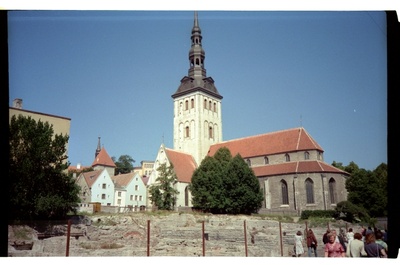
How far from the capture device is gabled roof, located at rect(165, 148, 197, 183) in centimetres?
2873

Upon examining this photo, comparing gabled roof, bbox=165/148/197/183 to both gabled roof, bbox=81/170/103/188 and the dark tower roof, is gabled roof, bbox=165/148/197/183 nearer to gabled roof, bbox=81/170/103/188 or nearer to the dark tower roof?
gabled roof, bbox=81/170/103/188

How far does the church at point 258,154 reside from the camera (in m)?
24.1

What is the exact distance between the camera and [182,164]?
98.8 ft

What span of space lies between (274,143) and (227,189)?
742 cm

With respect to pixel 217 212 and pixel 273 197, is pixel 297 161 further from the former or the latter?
pixel 217 212

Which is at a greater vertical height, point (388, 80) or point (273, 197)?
point (388, 80)

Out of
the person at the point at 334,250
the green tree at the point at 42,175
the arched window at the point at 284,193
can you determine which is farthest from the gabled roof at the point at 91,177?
the person at the point at 334,250

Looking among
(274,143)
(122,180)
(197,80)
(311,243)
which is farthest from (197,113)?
(311,243)

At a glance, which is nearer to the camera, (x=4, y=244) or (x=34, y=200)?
(x=4, y=244)

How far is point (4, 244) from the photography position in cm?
690

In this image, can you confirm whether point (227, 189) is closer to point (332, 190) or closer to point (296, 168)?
point (296, 168)

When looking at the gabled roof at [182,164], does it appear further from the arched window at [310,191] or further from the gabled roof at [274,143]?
the arched window at [310,191]
